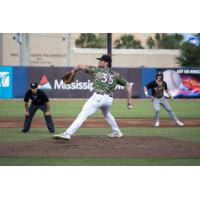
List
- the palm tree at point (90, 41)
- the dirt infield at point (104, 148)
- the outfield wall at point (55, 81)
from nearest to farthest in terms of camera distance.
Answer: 1. the dirt infield at point (104, 148)
2. the outfield wall at point (55, 81)
3. the palm tree at point (90, 41)

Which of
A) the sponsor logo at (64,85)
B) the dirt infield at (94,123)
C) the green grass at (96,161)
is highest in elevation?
the sponsor logo at (64,85)

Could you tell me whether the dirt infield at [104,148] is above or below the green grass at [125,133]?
above

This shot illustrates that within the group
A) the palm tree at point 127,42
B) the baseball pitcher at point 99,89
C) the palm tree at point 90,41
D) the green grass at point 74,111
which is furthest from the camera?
the palm tree at point 90,41

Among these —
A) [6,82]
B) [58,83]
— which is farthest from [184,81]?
[6,82]

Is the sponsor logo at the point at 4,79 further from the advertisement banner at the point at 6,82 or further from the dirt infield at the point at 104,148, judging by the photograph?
the dirt infield at the point at 104,148

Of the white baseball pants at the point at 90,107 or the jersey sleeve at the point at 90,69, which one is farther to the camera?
the jersey sleeve at the point at 90,69

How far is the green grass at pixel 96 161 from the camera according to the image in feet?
38.2

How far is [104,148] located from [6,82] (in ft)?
78.9

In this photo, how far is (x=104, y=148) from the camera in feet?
44.8

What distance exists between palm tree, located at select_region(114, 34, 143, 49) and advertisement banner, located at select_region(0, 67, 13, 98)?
152 ft

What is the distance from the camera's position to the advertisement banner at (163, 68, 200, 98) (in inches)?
1556

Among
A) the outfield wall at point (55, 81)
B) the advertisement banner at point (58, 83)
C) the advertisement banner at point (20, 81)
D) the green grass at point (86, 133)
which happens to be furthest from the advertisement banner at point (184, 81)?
the advertisement banner at point (20, 81)

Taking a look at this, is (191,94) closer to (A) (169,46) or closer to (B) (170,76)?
(B) (170,76)

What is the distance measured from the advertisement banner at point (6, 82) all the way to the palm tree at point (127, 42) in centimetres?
4631
